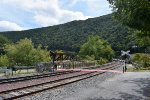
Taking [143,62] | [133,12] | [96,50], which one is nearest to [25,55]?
[96,50]

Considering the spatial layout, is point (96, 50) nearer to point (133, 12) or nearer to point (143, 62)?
point (143, 62)

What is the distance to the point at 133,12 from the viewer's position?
22328 millimetres

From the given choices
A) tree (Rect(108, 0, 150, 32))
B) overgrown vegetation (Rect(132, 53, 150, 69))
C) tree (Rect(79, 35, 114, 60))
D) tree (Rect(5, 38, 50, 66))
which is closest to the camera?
tree (Rect(108, 0, 150, 32))

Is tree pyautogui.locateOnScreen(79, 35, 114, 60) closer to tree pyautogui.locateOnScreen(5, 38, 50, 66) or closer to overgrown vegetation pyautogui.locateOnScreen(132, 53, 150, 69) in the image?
tree pyautogui.locateOnScreen(5, 38, 50, 66)

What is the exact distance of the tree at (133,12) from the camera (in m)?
21.3

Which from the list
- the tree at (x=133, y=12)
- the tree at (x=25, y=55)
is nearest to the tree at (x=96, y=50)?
the tree at (x=25, y=55)

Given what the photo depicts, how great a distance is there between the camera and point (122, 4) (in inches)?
915

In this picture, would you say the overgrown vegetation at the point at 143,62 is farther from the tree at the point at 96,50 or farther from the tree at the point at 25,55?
the tree at the point at 96,50

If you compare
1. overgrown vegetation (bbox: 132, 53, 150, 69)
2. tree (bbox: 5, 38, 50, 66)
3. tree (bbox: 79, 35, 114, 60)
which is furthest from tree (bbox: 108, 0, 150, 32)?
tree (bbox: 79, 35, 114, 60)

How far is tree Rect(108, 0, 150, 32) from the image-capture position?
69.8 feet

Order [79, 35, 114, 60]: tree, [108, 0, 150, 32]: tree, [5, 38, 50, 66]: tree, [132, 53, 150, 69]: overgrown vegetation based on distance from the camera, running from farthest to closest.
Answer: [79, 35, 114, 60]: tree
[5, 38, 50, 66]: tree
[132, 53, 150, 69]: overgrown vegetation
[108, 0, 150, 32]: tree

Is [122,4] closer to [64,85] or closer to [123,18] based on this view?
[123,18]

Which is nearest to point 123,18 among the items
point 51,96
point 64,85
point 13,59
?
point 64,85

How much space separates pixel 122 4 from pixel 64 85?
6.73m
